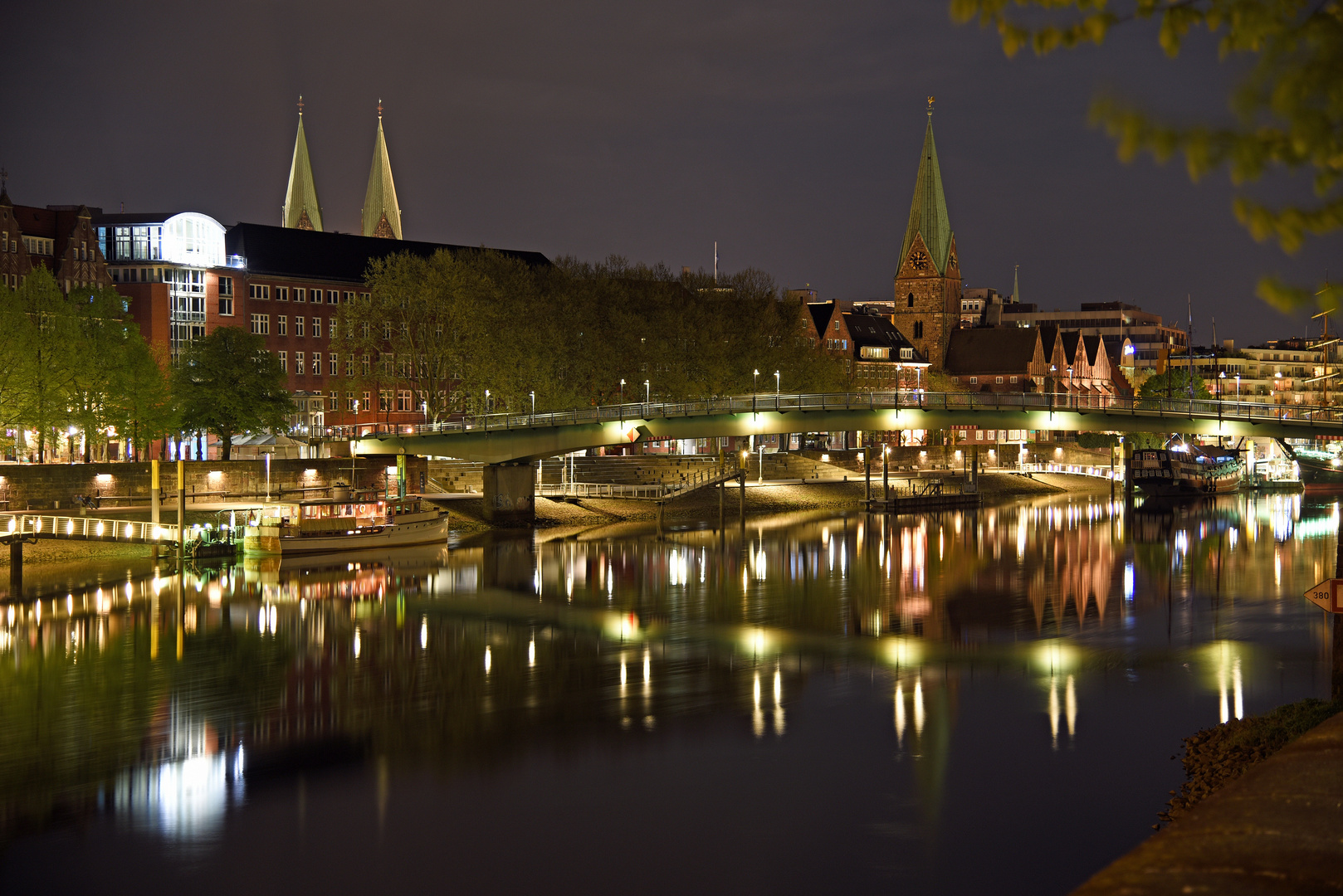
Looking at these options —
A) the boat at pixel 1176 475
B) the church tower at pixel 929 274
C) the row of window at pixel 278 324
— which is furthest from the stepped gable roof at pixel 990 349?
the row of window at pixel 278 324

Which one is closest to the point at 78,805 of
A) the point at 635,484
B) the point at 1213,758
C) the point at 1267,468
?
the point at 1213,758

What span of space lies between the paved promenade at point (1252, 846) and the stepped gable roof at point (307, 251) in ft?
324

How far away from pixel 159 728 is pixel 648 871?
41.9 feet

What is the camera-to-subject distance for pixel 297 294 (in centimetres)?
11056

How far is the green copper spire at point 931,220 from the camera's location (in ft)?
527

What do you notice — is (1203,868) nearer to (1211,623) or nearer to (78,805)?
(78,805)

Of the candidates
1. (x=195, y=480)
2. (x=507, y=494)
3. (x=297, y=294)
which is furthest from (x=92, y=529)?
(x=297, y=294)

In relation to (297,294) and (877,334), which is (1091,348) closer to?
(877,334)

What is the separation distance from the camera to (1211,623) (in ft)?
132

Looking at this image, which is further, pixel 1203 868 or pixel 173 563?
pixel 173 563

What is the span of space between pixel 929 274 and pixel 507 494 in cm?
10362

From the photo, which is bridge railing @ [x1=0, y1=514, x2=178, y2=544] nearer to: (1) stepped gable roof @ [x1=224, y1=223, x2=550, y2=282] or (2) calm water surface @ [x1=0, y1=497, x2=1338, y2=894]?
(2) calm water surface @ [x1=0, y1=497, x2=1338, y2=894]

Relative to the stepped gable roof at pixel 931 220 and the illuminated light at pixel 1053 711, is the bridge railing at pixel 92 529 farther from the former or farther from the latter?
the stepped gable roof at pixel 931 220

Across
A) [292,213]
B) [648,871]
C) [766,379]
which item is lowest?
[648,871]
